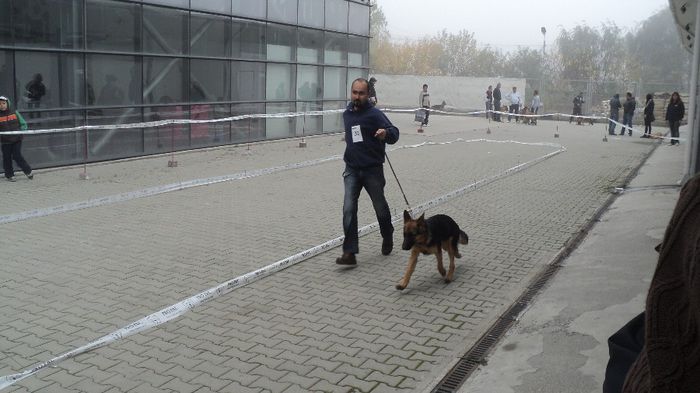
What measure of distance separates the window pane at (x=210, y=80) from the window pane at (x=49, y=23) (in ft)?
12.5

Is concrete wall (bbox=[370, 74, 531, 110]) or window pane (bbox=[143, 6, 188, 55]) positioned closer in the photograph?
window pane (bbox=[143, 6, 188, 55])

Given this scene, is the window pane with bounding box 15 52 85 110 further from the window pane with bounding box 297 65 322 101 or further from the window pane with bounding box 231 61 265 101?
the window pane with bounding box 297 65 322 101

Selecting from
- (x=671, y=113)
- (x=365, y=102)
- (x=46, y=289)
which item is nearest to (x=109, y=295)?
(x=46, y=289)

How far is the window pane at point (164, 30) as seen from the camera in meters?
16.7

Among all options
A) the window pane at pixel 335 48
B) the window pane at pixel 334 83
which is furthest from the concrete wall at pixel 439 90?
the window pane at pixel 335 48

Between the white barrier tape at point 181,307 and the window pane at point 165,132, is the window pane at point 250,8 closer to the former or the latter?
the window pane at point 165,132

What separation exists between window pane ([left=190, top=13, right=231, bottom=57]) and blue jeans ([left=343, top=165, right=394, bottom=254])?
39.5 feet

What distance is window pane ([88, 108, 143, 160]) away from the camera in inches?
615

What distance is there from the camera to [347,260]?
7.39m

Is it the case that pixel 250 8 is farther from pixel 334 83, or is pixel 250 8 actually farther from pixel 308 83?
pixel 334 83

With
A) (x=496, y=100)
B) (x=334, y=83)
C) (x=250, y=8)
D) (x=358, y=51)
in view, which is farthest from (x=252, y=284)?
(x=496, y=100)

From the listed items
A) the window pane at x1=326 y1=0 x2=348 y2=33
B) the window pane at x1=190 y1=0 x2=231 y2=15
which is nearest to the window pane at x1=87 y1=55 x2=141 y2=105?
the window pane at x1=190 y1=0 x2=231 y2=15

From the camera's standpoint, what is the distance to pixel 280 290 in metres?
6.64

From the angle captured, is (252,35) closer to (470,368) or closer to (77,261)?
(77,261)
